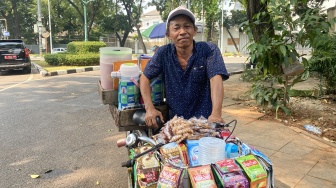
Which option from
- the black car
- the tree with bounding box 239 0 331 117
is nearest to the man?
the tree with bounding box 239 0 331 117

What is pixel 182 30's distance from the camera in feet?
7.02

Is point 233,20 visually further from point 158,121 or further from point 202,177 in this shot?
point 202,177

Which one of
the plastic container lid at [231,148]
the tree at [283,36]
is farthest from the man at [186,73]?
the tree at [283,36]

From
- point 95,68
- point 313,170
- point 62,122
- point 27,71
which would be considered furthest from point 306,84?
point 27,71

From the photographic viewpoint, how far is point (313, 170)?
3.11 meters

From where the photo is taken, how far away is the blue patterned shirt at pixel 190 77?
221 centimetres

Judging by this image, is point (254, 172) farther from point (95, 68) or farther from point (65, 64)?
point (65, 64)

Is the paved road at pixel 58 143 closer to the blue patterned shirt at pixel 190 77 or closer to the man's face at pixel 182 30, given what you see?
the blue patterned shirt at pixel 190 77

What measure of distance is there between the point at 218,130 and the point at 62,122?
4.22 meters

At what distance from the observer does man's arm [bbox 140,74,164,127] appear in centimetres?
212

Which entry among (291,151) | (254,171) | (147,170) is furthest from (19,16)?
(254,171)

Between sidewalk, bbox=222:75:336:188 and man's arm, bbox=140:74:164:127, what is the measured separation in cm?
149

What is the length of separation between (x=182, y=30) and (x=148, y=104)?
1.92ft

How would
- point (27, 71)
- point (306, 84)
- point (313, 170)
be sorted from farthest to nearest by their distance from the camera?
1. point (27, 71)
2. point (306, 84)
3. point (313, 170)
